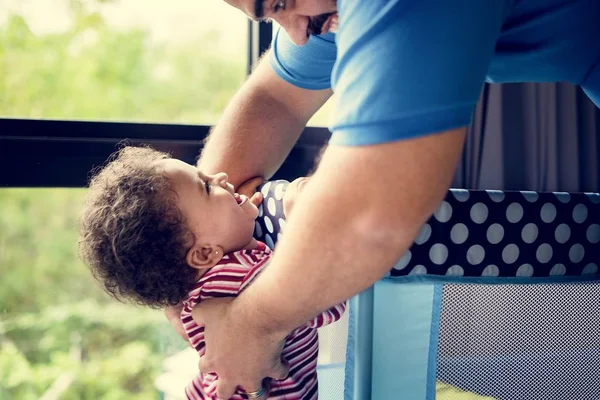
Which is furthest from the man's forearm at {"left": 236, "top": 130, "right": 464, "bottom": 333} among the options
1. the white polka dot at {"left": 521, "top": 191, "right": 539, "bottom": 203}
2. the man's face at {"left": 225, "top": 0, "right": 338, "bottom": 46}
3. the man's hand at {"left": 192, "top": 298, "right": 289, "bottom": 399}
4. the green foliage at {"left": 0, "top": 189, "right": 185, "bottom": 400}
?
the green foliage at {"left": 0, "top": 189, "right": 185, "bottom": 400}

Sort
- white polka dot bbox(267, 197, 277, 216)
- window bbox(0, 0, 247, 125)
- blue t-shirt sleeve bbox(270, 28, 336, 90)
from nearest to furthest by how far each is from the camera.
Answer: white polka dot bbox(267, 197, 277, 216)
blue t-shirt sleeve bbox(270, 28, 336, 90)
window bbox(0, 0, 247, 125)

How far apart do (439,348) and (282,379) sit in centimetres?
26

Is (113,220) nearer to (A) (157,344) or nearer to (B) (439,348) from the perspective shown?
(B) (439,348)

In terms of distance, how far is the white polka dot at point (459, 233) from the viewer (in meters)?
0.89

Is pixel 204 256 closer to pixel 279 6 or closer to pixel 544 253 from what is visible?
pixel 279 6

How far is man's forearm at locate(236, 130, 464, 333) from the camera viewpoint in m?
0.58

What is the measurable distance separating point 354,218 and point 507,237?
0.42 meters

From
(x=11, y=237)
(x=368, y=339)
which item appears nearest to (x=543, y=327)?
(x=368, y=339)

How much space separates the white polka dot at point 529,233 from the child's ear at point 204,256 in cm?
51

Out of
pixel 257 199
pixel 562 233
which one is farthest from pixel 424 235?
pixel 257 199

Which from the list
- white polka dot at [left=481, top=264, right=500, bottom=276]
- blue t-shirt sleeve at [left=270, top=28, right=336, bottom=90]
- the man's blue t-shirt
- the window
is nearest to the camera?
the man's blue t-shirt

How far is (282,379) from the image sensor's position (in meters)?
0.99

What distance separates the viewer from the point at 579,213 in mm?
978

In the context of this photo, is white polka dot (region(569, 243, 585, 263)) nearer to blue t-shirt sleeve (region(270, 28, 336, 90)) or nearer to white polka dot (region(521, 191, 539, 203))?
white polka dot (region(521, 191, 539, 203))
